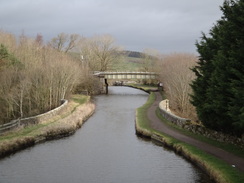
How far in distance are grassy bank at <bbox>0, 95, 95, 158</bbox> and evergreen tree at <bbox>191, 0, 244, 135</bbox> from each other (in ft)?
44.5

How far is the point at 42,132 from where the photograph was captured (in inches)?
1155

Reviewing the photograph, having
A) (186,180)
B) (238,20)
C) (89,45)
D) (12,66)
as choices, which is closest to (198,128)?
(186,180)

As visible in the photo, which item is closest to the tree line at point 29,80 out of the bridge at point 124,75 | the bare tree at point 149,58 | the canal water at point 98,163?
the canal water at point 98,163

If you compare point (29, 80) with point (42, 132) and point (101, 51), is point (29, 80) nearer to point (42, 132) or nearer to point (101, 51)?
point (42, 132)

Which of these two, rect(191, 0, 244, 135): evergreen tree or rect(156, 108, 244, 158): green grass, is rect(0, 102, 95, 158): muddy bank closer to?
rect(156, 108, 244, 158): green grass

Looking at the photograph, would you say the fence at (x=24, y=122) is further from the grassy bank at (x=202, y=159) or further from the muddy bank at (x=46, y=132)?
the grassy bank at (x=202, y=159)

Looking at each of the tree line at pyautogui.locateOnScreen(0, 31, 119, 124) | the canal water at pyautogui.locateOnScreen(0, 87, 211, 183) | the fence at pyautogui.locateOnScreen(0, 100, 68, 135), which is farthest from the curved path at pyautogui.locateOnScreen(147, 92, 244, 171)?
the tree line at pyautogui.locateOnScreen(0, 31, 119, 124)

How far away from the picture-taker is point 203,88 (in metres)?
25.9

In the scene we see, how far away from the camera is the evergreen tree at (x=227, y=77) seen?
18.8 metres

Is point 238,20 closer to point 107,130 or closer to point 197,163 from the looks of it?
A: point 197,163

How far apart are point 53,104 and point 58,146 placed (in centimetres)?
1528

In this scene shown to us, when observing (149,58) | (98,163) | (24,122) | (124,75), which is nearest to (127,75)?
(124,75)

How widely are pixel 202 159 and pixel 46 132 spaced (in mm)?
14883

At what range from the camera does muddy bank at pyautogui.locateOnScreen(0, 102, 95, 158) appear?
82.2ft
